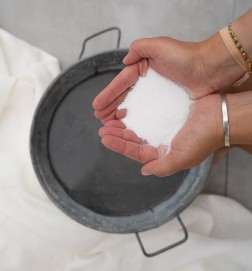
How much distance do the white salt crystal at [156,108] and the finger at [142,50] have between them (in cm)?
4

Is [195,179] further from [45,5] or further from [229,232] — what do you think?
[45,5]

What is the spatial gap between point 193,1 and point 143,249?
59cm

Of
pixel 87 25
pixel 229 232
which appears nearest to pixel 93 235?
pixel 229 232

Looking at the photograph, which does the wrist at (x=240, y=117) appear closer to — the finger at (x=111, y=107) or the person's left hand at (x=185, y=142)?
the person's left hand at (x=185, y=142)

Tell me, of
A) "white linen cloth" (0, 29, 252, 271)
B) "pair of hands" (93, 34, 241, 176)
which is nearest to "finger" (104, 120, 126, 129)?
"pair of hands" (93, 34, 241, 176)

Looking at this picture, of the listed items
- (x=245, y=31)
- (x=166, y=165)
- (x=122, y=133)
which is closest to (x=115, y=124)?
(x=122, y=133)

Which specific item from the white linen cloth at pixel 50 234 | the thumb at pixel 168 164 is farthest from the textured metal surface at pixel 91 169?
the thumb at pixel 168 164

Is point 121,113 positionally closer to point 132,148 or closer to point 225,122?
point 132,148

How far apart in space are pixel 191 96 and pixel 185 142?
0.33ft

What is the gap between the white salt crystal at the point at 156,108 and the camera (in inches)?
26.7

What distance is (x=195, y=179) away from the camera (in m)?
0.79

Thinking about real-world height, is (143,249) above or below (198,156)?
below

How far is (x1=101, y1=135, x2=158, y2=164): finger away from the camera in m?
0.68

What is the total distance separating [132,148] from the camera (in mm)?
685
